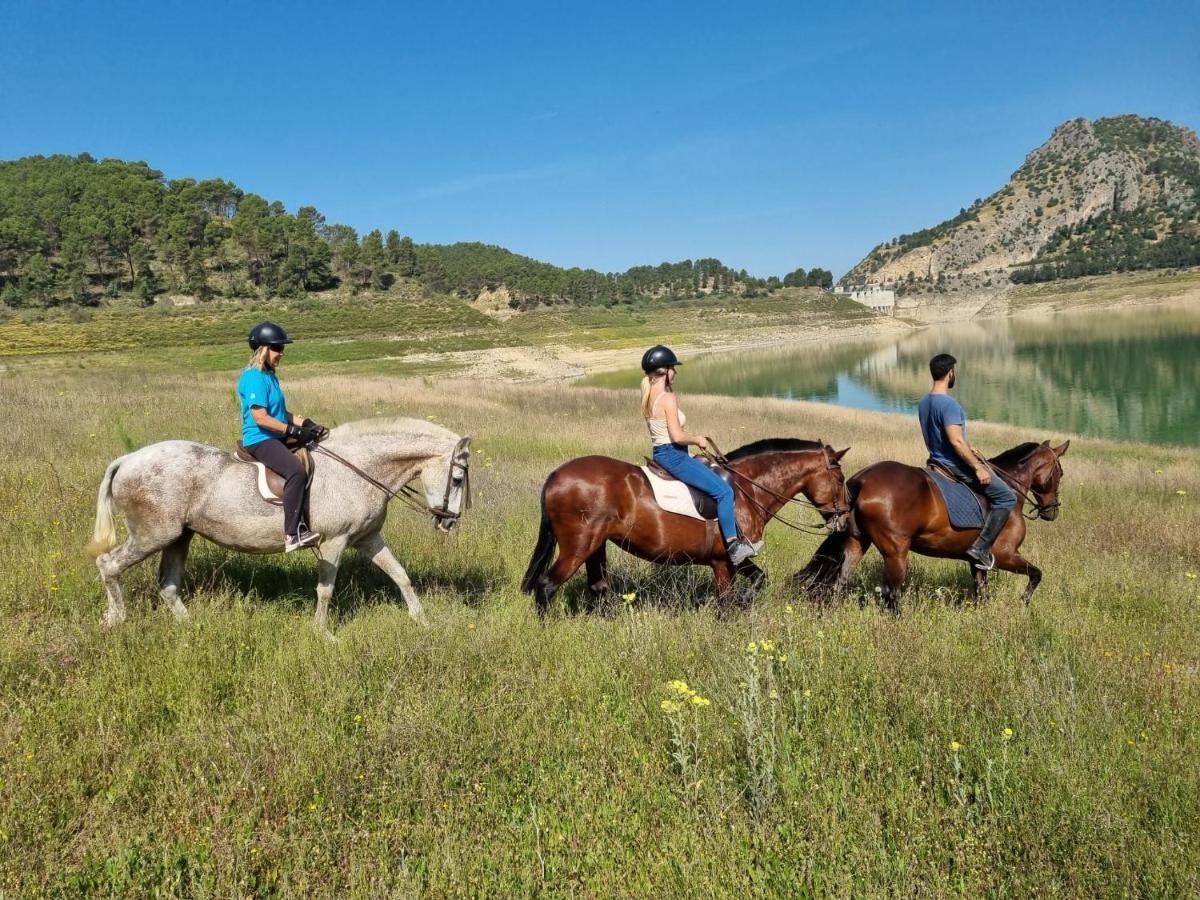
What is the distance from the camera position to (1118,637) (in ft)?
17.8

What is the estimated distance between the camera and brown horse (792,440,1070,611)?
21.6 feet

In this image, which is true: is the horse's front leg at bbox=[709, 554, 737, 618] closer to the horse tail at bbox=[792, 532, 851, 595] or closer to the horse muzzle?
the horse tail at bbox=[792, 532, 851, 595]

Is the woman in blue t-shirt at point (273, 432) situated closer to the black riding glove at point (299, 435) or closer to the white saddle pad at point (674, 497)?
the black riding glove at point (299, 435)

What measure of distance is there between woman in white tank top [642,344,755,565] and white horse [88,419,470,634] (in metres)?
1.68

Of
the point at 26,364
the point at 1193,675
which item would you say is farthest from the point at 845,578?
the point at 26,364

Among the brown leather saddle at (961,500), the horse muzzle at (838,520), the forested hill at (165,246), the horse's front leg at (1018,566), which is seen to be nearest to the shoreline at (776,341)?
the forested hill at (165,246)

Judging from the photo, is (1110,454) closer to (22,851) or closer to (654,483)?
(654,483)

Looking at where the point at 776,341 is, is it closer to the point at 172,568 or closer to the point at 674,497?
the point at 674,497

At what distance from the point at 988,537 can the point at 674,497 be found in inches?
131

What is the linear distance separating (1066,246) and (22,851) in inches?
9038

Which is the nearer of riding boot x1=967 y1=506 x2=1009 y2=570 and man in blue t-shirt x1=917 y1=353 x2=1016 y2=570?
man in blue t-shirt x1=917 y1=353 x2=1016 y2=570

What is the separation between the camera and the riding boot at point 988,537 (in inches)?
265

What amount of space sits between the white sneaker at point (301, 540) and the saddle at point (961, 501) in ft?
19.2

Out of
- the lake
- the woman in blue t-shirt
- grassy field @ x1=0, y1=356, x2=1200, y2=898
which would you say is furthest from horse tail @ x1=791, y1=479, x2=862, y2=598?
the lake
